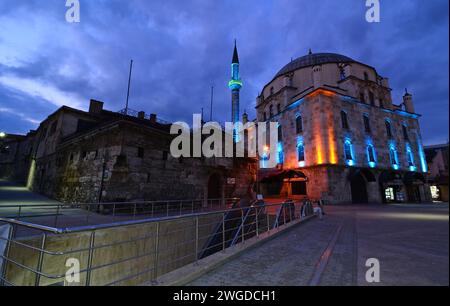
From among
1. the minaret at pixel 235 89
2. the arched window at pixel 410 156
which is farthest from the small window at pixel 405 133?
the minaret at pixel 235 89

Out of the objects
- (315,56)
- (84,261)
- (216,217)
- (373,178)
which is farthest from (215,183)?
(315,56)

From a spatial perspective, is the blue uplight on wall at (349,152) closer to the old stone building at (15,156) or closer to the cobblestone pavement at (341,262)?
the cobblestone pavement at (341,262)

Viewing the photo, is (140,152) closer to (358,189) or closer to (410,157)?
(358,189)

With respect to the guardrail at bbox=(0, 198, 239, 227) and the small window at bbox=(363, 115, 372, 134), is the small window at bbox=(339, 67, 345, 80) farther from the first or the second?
the guardrail at bbox=(0, 198, 239, 227)

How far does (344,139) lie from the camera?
2555 centimetres

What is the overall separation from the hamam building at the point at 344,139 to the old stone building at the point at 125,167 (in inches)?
350

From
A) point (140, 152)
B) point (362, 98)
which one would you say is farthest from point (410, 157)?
point (140, 152)

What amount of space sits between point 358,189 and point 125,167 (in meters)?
26.2

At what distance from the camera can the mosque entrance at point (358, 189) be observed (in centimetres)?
2492

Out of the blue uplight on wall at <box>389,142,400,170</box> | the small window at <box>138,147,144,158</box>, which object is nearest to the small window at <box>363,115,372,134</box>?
the blue uplight on wall at <box>389,142,400,170</box>

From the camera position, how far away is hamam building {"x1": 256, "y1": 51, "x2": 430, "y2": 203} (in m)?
24.4

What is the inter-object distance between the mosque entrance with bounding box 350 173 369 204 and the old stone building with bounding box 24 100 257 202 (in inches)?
518
